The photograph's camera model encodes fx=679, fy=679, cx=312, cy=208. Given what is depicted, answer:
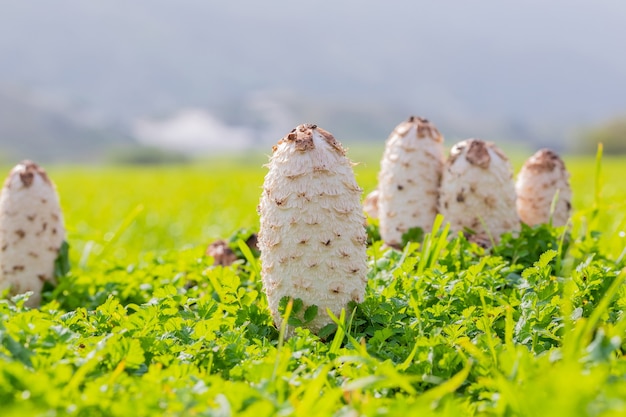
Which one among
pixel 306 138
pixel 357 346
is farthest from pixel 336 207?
pixel 357 346

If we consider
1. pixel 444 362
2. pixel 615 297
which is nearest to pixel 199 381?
pixel 444 362

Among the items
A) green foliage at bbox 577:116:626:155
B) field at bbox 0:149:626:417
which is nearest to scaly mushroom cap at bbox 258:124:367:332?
field at bbox 0:149:626:417

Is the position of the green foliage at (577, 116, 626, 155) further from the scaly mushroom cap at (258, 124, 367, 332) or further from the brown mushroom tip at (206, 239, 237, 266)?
the scaly mushroom cap at (258, 124, 367, 332)

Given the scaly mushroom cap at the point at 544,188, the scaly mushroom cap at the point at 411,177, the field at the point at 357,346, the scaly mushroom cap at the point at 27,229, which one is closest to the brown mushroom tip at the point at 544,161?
the scaly mushroom cap at the point at 544,188

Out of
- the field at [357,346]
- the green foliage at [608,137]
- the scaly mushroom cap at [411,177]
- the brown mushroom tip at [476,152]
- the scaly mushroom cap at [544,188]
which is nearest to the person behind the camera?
the field at [357,346]


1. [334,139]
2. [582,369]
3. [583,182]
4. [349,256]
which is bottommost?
[583,182]

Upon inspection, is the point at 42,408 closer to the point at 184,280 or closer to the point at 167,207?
the point at 184,280

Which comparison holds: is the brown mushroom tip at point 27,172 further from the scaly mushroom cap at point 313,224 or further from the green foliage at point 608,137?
the green foliage at point 608,137
